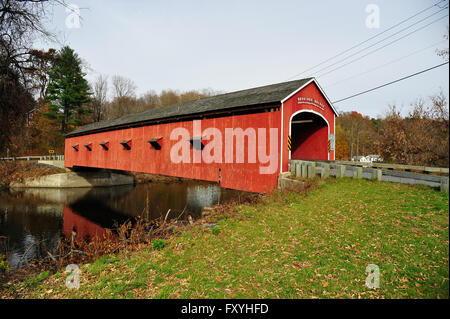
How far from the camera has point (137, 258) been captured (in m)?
6.04

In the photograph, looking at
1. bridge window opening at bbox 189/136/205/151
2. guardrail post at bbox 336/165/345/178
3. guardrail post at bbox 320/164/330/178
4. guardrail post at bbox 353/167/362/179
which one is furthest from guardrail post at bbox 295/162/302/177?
bridge window opening at bbox 189/136/205/151

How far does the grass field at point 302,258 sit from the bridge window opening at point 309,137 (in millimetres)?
6379

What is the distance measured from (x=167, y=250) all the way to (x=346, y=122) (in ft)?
166

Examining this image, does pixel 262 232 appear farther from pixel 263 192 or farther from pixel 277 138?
pixel 277 138

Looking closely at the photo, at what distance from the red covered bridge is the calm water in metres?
3.36

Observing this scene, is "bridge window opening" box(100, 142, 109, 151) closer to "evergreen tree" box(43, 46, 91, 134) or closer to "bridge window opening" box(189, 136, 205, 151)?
"bridge window opening" box(189, 136, 205, 151)

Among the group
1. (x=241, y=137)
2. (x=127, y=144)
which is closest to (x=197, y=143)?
(x=241, y=137)

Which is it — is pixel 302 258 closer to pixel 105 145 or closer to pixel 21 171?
pixel 105 145

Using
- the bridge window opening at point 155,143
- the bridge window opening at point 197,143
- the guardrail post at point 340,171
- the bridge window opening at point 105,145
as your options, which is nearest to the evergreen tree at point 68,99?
the bridge window opening at point 105,145

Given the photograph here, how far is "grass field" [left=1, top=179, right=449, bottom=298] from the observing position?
3.94 meters

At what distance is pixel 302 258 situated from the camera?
4848mm

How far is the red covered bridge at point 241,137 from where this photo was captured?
10.2 meters

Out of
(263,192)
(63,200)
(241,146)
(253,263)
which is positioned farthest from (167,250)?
(63,200)

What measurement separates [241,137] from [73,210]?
51.4ft
